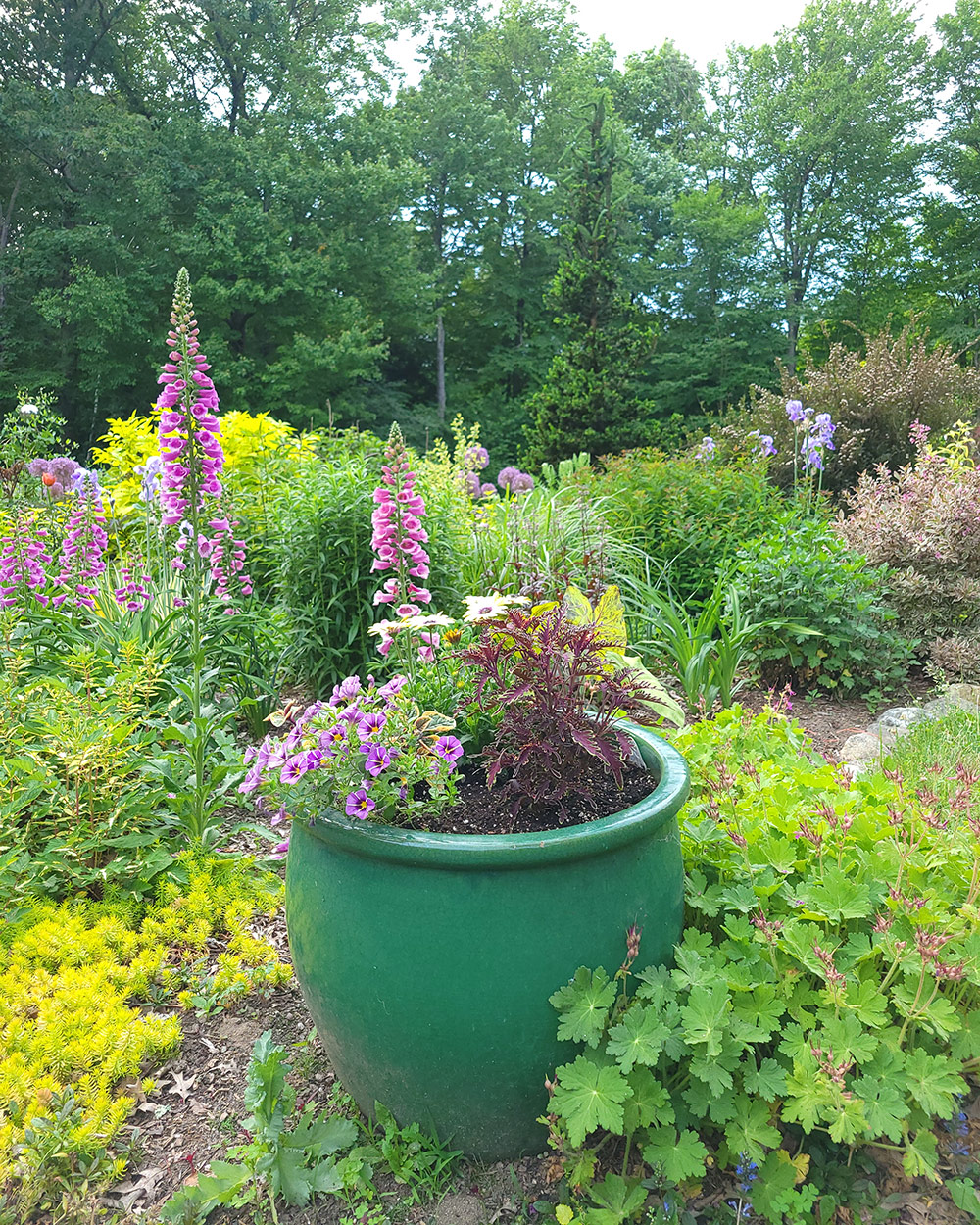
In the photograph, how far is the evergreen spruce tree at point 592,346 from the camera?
12297mm

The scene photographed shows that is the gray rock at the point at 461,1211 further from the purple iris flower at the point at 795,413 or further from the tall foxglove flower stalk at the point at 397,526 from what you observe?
the purple iris flower at the point at 795,413

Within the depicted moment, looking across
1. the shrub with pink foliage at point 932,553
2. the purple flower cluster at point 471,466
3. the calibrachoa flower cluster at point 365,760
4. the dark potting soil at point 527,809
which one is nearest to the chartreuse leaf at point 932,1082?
the dark potting soil at point 527,809

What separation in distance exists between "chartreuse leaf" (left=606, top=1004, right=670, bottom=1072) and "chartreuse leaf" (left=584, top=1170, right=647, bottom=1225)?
205 millimetres

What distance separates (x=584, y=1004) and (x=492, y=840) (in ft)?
1.03

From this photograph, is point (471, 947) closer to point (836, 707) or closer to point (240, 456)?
point (836, 707)

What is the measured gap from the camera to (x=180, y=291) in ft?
7.53

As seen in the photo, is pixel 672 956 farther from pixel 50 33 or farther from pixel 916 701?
pixel 50 33

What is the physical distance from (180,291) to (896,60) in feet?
80.4

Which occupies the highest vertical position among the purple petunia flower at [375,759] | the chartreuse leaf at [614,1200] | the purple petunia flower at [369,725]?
the purple petunia flower at [369,725]

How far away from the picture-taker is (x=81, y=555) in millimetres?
3463

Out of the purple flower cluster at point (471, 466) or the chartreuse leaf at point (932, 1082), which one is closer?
the chartreuse leaf at point (932, 1082)

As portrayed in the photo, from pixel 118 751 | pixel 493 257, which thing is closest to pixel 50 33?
pixel 493 257

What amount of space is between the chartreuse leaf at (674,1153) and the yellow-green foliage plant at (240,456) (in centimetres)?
395

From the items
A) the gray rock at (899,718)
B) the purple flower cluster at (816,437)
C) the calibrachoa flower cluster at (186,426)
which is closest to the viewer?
the calibrachoa flower cluster at (186,426)
